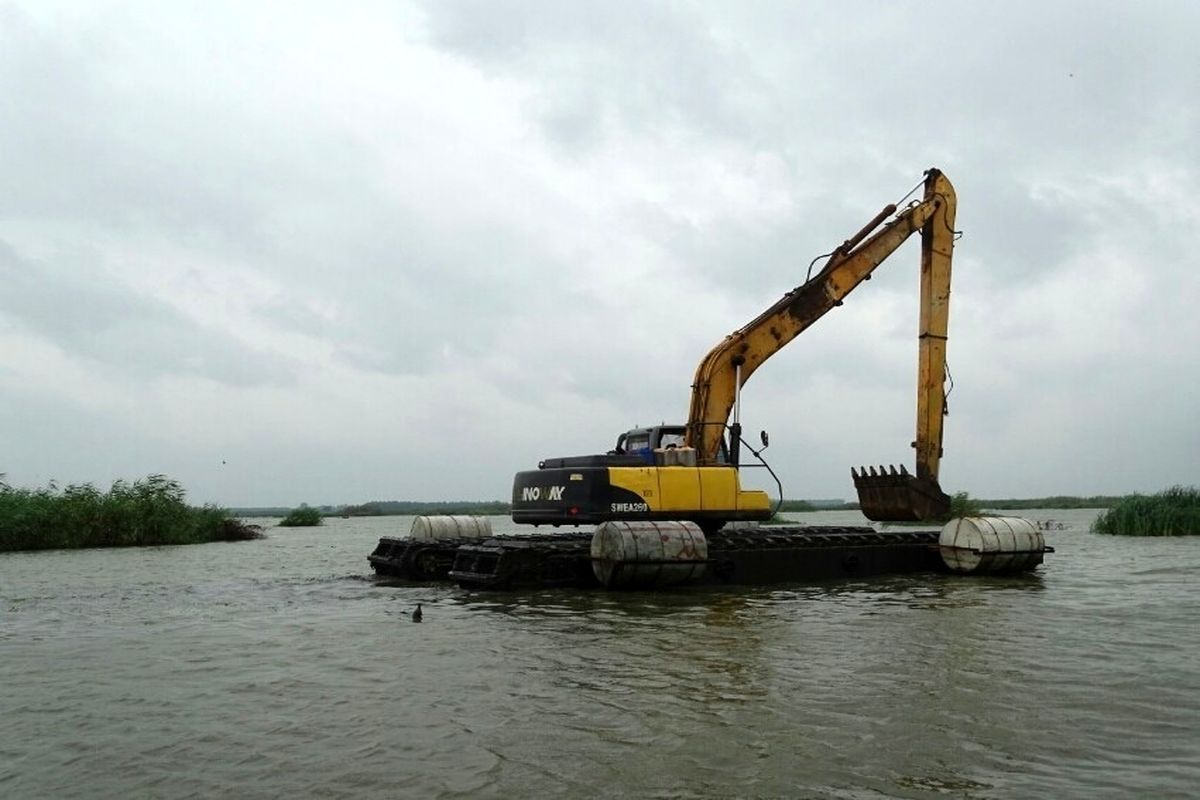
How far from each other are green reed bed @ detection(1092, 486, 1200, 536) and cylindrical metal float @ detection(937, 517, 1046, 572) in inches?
670

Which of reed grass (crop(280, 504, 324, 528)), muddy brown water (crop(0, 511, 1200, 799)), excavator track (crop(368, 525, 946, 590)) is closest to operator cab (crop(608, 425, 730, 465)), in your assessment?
excavator track (crop(368, 525, 946, 590))

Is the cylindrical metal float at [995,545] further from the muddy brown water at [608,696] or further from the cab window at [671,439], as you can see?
the cab window at [671,439]

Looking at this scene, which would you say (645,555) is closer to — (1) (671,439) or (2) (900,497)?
(1) (671,439)

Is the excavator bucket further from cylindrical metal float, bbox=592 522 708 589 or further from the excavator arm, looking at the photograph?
cylindrical metal float, bbox=592 522 708 589

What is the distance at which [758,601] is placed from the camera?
14.2 m

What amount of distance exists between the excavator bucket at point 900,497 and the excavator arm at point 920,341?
19 millimetres

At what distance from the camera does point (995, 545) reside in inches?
689

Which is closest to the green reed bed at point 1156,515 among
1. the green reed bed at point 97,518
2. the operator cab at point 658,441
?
the operator cab at point 658,441

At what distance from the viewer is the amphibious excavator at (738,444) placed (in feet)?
52.5

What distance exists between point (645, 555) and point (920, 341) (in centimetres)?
834

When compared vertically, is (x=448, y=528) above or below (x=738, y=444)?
below

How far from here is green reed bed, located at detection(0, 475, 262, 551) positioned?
1266 inches

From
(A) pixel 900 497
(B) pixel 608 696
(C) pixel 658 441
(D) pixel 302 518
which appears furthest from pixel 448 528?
(D) pixel 302 518

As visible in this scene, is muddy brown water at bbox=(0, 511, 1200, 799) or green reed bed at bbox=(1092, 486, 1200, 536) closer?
muddy brown water at bbox=(0, 511, 1200, 799)
